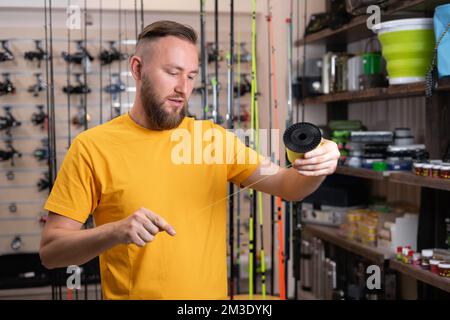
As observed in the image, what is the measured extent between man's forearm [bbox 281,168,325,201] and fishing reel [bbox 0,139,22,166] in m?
3.35

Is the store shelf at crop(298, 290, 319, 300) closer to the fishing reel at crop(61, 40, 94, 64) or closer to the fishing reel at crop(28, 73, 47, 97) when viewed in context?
the fishing reel at crop(61, 40, 94, 64)

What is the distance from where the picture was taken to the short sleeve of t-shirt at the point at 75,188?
1.55m

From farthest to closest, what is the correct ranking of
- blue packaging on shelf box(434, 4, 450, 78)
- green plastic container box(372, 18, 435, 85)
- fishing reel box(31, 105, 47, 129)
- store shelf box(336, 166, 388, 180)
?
fishing reel box(31, 105, 47, 129), store shelf box(336, 166, 388, 180), green plastic container box(372, 18, 435, 85), blue packaging on shelf box(434, 4, 450, 78)

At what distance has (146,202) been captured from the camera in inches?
62.5

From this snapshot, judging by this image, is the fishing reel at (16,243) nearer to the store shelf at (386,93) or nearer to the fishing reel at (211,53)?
the fishing reel at (211,53)

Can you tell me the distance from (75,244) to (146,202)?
8.8 inches

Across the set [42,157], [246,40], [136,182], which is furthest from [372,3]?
[42,157]

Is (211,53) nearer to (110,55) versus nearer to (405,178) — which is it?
(110,55)

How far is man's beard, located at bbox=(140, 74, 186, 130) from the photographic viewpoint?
1.63 metres

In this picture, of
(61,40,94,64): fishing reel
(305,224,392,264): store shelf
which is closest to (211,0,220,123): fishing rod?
(305,224,392,264): store shelf

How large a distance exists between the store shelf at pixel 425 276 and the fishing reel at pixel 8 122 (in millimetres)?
2979

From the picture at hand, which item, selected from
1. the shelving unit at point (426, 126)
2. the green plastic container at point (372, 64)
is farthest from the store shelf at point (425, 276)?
the green plastic container at point (372, 64)

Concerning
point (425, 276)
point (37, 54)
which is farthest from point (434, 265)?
point (37, 54)
